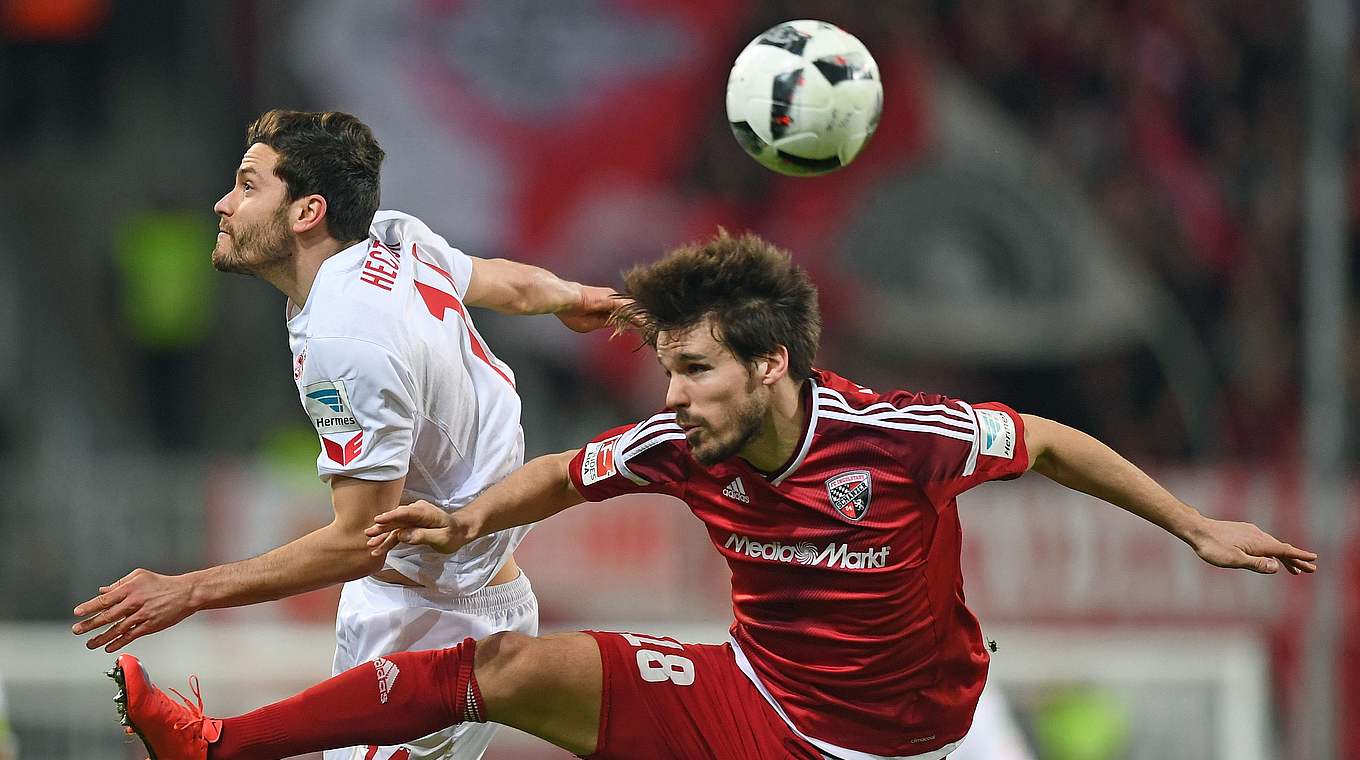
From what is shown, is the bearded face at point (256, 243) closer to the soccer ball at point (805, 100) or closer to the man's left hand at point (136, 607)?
the man's left hand at point (136, 607)

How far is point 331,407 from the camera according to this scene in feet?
12.8

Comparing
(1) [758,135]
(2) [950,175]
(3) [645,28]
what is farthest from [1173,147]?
(1) [758,135]

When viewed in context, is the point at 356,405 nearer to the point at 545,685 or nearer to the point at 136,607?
the point at 136,607

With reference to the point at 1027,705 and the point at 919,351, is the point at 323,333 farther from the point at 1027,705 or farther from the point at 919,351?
the point at 919,351

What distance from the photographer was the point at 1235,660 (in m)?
8.07

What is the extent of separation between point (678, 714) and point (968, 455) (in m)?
0.96

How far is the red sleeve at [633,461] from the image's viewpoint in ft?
13.2

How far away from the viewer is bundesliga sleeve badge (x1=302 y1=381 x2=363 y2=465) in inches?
153

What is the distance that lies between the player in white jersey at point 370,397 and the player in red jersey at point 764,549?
0.68 ft

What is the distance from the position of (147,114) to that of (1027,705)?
658cm

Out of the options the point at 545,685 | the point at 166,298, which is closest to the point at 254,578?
the point at 545,685

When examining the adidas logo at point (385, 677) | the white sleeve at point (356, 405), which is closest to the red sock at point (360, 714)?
the adidas logo at point (385, 677)

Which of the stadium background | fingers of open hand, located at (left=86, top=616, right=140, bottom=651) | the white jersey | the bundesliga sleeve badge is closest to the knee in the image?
the white jersey

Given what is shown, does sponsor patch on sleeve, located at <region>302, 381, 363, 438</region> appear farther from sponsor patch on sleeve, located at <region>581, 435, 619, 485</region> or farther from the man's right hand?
sponsor patch on sleeve, located at <region>581, 435, 619, 485</region>
